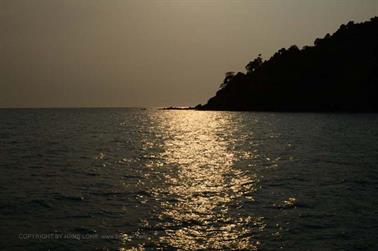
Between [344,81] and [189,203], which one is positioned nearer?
[189,203]

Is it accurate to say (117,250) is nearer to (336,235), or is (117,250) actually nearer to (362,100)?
(336,235)

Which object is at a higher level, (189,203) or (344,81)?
(344,81)

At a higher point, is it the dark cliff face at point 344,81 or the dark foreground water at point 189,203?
the dark cliff face at point 344,81

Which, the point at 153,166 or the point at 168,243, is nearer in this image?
the point at 168,243

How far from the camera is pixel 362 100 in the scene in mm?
167000

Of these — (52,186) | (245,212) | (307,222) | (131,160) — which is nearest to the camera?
(307,222)

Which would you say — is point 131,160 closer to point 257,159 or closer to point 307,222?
point 257,159

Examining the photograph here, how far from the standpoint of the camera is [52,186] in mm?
26766

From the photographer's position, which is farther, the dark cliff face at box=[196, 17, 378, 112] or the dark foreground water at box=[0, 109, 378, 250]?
the dark cliff face at box=[196, 17, 378, 112]

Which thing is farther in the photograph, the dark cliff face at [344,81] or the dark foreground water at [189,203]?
the dark cliff face at [344,81]

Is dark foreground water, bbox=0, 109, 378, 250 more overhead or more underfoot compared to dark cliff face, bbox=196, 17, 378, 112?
more underfoot

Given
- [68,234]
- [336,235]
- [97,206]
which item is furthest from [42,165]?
[336,235]

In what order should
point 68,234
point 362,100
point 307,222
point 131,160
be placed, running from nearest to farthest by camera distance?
point 68,234, point 307,222, point 131,160, point 362,100

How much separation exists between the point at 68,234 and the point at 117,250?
2.99 meters
